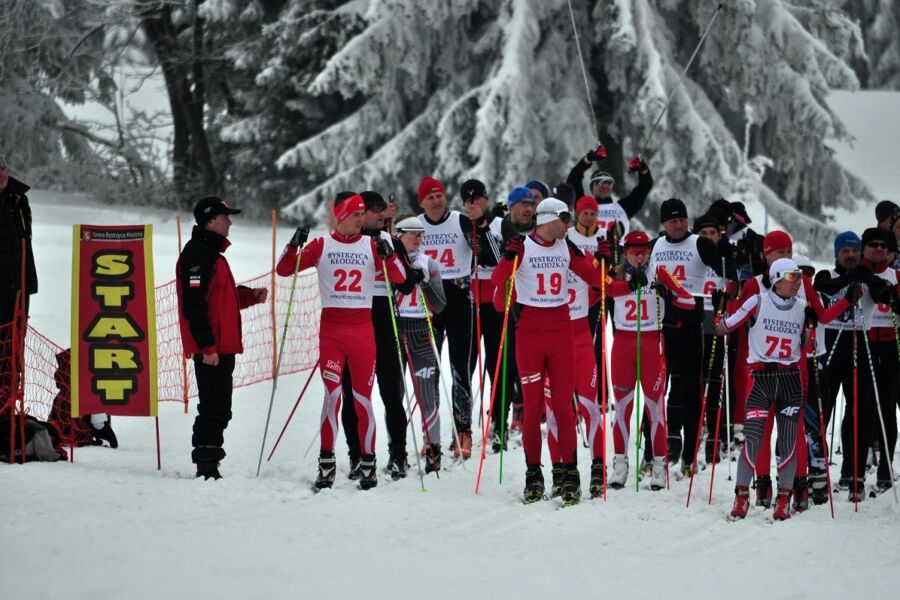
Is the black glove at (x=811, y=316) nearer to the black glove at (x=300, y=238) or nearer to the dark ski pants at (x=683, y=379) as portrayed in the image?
the dark ski pants at (x=683, y=379)

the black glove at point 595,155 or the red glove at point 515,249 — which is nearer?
the red glove at point 515,249

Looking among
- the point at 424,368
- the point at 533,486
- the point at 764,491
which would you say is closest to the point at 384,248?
the point at 424,368

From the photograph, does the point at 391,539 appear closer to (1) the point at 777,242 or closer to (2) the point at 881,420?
(1) the point at 777,242

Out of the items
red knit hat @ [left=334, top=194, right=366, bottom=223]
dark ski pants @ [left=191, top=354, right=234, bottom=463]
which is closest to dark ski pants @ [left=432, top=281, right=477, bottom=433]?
red knit hat @ [left=334, top=194, right=366, bottom=223]

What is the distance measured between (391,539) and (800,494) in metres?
2.57

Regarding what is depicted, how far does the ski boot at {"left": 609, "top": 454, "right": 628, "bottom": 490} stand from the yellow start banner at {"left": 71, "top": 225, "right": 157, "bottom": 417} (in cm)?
297

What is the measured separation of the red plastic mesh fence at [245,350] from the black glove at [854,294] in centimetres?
488

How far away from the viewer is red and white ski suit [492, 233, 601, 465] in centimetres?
686

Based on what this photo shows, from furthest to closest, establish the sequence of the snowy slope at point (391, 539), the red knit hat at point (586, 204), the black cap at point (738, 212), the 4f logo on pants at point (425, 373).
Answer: the black cap at point (738, 212)
the red knit hat at point (586, 204)
the 4f logo on pants at point (425, 373)
the snowy slope at point (391, 539)

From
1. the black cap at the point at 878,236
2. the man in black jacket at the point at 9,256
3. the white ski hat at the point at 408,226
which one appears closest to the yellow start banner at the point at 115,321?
the man in black jacket at the point at 9,256

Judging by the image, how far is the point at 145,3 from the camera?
20.1 meters

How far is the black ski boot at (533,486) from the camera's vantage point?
6.87 metres

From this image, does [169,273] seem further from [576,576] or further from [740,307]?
[576,576]

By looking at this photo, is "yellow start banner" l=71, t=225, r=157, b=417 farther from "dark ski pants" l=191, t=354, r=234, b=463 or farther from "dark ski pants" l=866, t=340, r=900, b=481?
"dark ski pants" l=866, t=340, r=900, b=481
